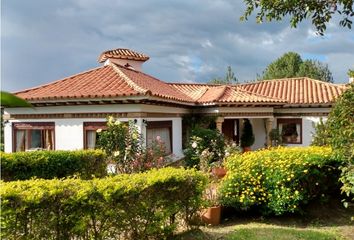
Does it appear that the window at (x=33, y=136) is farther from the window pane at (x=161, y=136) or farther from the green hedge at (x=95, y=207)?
the green hedge at (x=95, y=207)

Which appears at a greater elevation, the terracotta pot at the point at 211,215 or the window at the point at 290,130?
the window at the point at 290,130

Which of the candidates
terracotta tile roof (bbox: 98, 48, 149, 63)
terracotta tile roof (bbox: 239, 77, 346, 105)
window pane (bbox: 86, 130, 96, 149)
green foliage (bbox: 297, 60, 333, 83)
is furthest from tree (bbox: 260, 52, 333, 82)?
window pane (bbox: 86, 130, 96, 149)

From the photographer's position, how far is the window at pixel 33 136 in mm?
16359

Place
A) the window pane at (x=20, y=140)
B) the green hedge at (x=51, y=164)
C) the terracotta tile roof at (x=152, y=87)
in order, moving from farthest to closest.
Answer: the window pane at (x=20, y=140) < the terracotta tile roof at (x=152, y=87) < the green hedge at (x=51, y=164)

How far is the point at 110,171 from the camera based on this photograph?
14.9 metres

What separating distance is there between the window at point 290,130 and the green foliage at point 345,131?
625 inches

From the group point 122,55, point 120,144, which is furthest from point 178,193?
point 122,55

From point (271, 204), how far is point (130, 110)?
7149 millimetres

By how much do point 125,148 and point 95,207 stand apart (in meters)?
7.42

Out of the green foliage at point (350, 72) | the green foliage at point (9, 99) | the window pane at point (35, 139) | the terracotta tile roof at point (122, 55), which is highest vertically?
the terracotta tile roof at point (122, 55)

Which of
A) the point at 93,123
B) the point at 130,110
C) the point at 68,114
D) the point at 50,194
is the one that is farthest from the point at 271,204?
the point at 68,114

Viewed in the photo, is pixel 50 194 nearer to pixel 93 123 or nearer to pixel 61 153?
pixel 61 153

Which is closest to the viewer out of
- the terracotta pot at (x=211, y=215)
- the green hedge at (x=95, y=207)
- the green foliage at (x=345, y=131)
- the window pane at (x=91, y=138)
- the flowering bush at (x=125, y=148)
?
the green hedge at (x=95, y=207)

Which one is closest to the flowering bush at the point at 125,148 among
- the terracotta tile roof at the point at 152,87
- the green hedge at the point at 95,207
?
the terracotta tile roof at the point at 152,87
